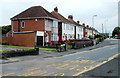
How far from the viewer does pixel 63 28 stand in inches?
1797

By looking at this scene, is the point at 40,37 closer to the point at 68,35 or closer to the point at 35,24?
the point at 35,24

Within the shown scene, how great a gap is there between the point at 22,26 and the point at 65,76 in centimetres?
3078

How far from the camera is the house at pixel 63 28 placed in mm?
44500

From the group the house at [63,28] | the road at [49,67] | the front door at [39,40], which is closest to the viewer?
the road at [49,67]

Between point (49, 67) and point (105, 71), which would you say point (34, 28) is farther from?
point (105, 71)

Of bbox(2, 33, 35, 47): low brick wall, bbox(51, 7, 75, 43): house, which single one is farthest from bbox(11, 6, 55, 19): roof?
bbox(51, 7, 75, 43): house

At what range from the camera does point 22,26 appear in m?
A: 38.2

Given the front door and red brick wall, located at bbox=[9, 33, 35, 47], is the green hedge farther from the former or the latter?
the front door

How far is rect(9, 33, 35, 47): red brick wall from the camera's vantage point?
32594 mm

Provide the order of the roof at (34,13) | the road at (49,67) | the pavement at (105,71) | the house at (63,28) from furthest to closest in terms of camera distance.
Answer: the house at (63,28) < the roof at (34,13) < the road at (49,67) < the pavement at (105,71)

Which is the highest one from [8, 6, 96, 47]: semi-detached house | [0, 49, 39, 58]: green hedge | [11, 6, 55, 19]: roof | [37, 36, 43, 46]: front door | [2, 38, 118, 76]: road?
[11, 6, 55, 19]: roof

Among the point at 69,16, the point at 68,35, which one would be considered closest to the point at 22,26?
the point at 68,35

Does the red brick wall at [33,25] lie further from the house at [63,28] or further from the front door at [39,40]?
the house at [63,28]

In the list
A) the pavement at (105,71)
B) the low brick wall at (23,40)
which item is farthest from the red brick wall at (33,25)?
the pavement at (105,71)
